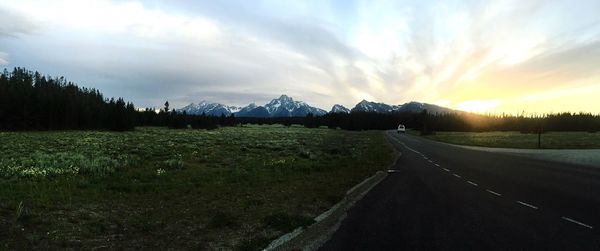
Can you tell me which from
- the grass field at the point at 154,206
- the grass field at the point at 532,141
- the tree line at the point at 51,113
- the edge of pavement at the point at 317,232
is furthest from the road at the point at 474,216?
the tree line at the point at 51,113

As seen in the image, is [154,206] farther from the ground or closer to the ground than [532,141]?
closer to the ground

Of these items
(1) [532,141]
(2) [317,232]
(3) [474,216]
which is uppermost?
(1) [532,141]

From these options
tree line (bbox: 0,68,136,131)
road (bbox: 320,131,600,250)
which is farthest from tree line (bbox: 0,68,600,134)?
road (bbox: 320,131,600,250)

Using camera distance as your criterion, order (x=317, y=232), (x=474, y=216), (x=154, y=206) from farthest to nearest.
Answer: (x=154, y=206)
(x=474, y=216)
(x=317, y=232)

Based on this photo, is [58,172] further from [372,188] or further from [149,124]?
[149,124]

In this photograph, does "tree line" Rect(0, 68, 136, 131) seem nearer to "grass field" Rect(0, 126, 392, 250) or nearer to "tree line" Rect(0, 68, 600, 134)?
"tree line" Rect(0, 68, 600, 134)

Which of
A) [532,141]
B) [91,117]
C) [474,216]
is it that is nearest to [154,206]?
[474,216]

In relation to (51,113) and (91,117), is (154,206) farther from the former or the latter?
(91,117)

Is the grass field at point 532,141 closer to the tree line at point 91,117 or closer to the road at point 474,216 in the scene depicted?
the tree line at point 91,117

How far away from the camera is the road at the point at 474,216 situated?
28.1 ft

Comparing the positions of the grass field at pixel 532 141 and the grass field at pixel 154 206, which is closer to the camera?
the grass field at pixel 154 206

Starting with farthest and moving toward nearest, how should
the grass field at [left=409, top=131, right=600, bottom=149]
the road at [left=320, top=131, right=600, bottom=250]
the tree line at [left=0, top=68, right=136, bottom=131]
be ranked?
the tree line at [left=0, top=68, right=136, bottom=131], the grass field at [left=409, top=131, right=600, bottom=149], the road at [left=320, top=131, right=600, bottom=250]

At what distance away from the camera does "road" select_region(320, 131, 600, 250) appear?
337 inches

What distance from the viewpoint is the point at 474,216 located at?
11.3 meters
